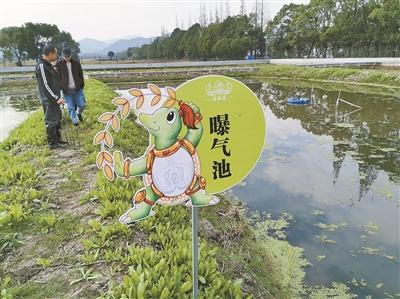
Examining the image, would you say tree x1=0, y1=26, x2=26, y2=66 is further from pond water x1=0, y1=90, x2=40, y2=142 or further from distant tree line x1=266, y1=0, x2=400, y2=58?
pond water x1=0, y1=90, x2=40, y2=142

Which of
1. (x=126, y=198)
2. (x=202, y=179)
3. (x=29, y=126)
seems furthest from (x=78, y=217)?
(x=29, y=126)

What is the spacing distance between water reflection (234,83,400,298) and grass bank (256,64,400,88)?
38.8ft

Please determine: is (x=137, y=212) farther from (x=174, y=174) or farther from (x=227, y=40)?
(x=227, y=40)

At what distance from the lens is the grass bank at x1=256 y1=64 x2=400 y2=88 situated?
23.1 metres

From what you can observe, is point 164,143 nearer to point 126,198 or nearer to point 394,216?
point 126,198

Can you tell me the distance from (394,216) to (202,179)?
4.60 metres

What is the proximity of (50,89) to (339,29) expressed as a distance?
123 feet

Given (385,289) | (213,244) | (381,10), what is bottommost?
(385,289)

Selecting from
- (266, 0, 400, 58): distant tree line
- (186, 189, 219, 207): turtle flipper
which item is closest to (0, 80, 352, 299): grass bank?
(186, 189, 219, 207): turtle flipper

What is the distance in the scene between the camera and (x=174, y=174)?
2391 millimetres

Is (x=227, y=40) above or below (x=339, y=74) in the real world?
above

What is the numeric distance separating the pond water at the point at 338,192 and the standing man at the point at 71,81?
381 cm

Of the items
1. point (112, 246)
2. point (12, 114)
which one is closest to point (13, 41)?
point (12, 114)

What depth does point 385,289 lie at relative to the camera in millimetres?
4012
